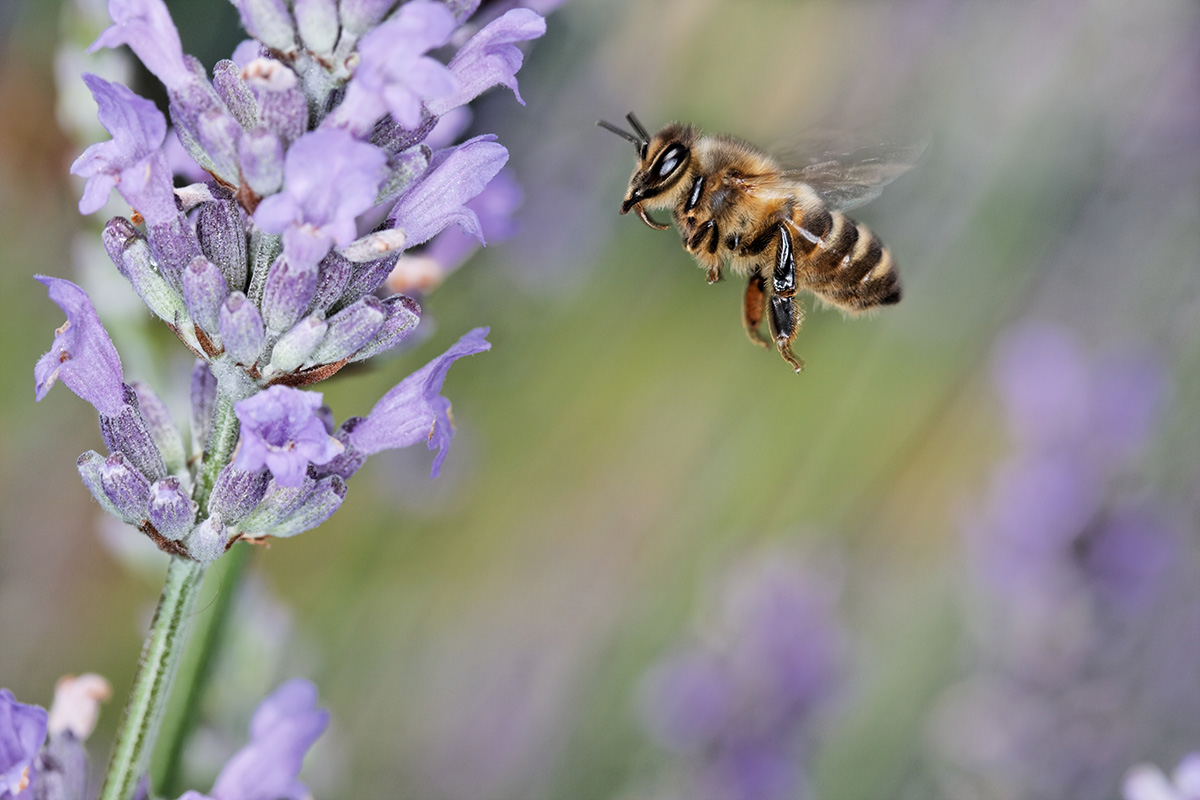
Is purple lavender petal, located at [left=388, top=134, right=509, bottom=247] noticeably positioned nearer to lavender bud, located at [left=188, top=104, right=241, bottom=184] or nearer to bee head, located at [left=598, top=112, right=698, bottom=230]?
lavender bud, located at [left=188, top=104, right=241, bottom=184]

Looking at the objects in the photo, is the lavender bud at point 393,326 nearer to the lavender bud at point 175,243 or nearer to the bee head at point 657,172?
the lavender bud at point 175,243

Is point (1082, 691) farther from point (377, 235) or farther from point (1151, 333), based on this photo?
point (377, 235)

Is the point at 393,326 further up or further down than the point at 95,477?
further up

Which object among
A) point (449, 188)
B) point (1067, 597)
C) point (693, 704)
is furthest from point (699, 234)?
point (1067, 597)

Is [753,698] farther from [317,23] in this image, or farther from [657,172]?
[317,23]

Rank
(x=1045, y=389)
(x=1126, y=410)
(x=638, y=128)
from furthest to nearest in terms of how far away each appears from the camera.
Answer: (x=1045, y=389) < (x=1126, y=410) < (x=638, y=128)

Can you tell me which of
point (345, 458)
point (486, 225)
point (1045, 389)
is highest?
point (1045, 389)
